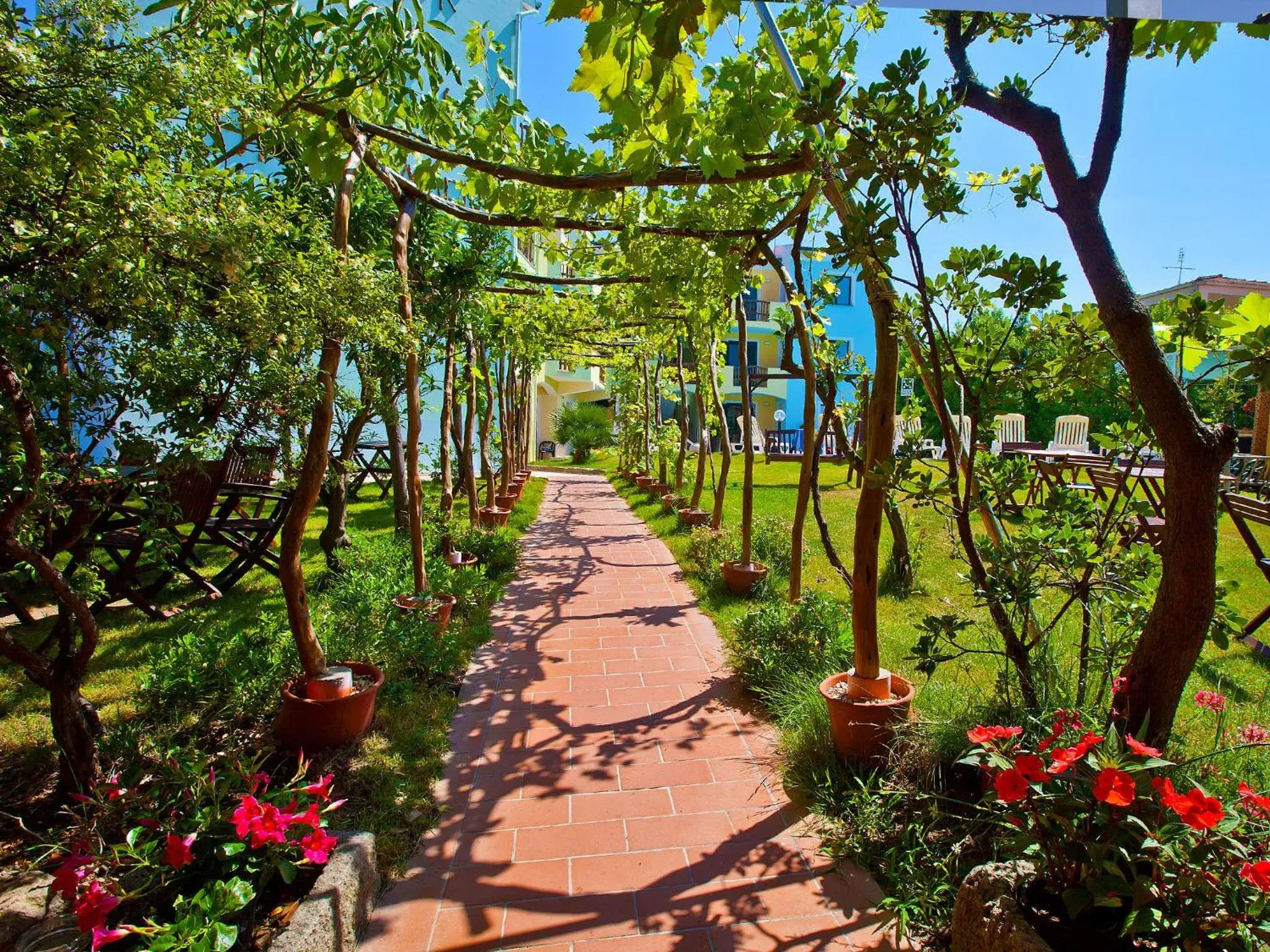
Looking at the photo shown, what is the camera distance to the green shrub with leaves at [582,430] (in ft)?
71.2

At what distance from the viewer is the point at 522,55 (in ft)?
40.3

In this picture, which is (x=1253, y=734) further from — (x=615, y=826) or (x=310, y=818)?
(x=310, y=818)

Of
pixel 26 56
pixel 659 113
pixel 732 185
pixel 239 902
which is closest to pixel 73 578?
pixel 239 902

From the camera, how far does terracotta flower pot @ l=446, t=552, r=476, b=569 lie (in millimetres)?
5305

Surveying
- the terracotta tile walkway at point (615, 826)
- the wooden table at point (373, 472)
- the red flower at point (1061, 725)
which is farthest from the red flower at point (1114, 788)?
the wooden table at point (373, 472)

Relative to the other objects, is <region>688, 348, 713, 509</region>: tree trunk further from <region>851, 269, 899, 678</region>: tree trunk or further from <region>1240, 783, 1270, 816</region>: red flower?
<region>1240, 783, 1270, 816</region>: red flower

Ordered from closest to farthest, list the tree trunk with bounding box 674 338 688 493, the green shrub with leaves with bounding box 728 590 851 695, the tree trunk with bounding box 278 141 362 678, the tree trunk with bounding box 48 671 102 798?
the tree trunk with bounding box 48 671 102 798
the tree trunk with bounding box 278 141 362 678
the green shrub with leaves with bounding box 728 590 851 695
the tree trunk with bounding box 674 338 688 493

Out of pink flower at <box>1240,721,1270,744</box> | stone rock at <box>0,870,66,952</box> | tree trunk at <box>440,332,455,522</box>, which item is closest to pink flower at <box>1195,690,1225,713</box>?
pink flower at <box>1240,721,1270,744</box>

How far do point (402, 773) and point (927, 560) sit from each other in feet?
16.9

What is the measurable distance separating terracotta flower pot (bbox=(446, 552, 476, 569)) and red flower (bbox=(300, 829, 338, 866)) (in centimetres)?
338

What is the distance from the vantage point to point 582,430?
21812mm

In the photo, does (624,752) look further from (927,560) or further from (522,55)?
(522,55)

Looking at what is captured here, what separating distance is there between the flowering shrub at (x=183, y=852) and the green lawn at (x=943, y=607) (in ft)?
7.14

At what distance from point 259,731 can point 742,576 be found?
3324 millimetres
